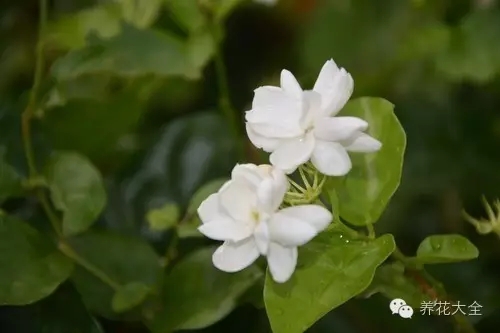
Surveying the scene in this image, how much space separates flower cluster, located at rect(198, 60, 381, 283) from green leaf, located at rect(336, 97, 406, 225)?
42 millimetres

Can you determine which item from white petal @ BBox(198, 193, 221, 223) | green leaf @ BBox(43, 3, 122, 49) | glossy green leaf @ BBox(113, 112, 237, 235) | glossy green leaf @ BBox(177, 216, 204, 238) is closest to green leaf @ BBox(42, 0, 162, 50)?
green leaf @ BBox(43, 3, 122, 49)

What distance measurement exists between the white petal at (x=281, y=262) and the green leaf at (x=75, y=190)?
0.19m

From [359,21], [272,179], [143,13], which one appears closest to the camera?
[272,179]

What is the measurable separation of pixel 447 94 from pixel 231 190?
1.46 feet

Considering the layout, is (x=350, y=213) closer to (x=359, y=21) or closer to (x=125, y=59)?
(x=125, y=59)

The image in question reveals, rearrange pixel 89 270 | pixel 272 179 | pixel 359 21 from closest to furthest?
pixel 272 179 < pixel 89 270 < pixel 359 21

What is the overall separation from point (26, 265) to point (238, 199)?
0.18m

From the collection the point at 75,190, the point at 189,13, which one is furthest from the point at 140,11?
the point at 75,190

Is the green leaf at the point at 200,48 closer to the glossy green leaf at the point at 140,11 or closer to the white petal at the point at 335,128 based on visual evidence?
the glossy green leaf at the point at 140,11

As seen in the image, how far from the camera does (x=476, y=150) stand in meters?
0.75

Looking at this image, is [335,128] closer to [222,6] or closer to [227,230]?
[227,230]

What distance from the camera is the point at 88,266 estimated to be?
576 millimetres

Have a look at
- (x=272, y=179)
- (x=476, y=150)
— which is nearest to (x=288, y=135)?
(x=272, y=179)

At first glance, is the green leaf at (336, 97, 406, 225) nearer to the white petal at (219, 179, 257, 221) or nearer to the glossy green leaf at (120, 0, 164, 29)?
the white petal at (219, 179, 257, 221)
